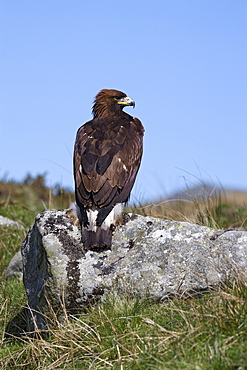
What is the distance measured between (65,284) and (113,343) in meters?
0.99

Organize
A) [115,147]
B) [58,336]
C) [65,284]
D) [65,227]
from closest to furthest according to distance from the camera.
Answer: [58,336], [65,284], [65,227], [115,147]

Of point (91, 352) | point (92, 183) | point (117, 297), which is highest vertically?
point (92, 183)

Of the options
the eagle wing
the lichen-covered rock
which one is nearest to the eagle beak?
the eagle wing

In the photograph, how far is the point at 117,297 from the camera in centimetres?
489

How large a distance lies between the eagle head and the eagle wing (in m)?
0.62

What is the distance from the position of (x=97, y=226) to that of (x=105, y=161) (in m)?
0.72

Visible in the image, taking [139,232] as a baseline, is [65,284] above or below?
below

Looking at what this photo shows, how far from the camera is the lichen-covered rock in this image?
16.2ft

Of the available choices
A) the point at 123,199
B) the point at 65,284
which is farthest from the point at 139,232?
the point at 65,284

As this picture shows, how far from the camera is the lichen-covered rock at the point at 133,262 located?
4941 millimetres

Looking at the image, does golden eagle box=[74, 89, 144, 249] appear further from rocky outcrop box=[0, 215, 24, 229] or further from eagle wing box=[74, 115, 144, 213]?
rocky outcrop box=[0, 215, 24, 229]

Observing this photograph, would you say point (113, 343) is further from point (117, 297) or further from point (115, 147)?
point (115, 147)

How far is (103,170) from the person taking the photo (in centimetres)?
557

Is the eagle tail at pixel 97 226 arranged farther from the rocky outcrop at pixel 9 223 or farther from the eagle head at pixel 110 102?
the rocky outcrop at pixel 9 223
